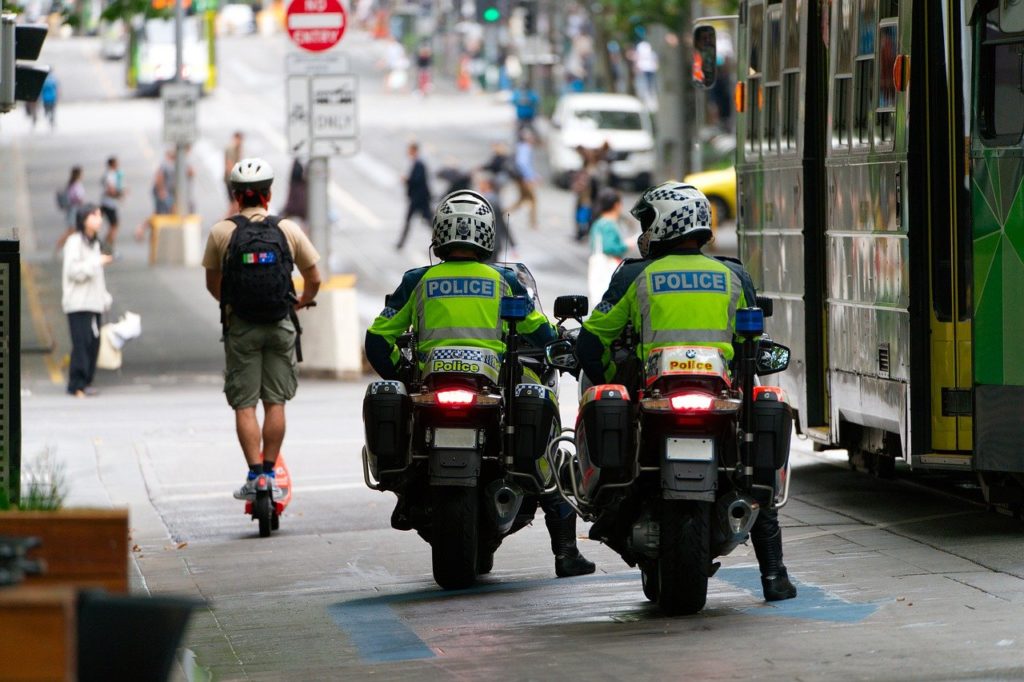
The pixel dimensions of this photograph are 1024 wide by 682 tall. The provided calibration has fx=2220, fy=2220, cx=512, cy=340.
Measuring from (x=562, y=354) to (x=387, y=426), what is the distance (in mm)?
842

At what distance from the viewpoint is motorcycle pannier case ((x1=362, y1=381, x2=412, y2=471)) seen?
9.65 meters

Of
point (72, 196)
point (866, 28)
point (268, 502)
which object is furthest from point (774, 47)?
point (72, 196)

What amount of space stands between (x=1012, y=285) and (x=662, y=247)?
2.24 m

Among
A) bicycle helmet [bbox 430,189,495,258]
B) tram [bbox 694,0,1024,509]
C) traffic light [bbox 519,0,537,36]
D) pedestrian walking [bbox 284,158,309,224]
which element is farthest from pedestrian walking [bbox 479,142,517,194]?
bicycle helmet [bbox 430,189,495,258]

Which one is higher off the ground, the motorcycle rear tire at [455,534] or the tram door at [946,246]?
the tram door at [946,246]

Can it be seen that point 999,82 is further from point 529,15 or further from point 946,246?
point 529,15

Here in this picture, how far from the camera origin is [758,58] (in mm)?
14109

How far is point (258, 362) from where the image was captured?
11.9 m

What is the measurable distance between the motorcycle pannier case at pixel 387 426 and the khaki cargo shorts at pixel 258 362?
2.21m

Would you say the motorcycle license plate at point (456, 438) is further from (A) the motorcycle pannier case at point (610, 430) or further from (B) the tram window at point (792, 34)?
(B) the tram window at point (792, 34)

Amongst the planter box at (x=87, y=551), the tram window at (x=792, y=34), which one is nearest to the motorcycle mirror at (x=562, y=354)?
the planter box at (x=87, y=551)

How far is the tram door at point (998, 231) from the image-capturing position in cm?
1052

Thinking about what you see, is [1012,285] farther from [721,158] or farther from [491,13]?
[721,158]

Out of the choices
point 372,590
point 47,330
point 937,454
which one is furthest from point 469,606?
point 47,330
